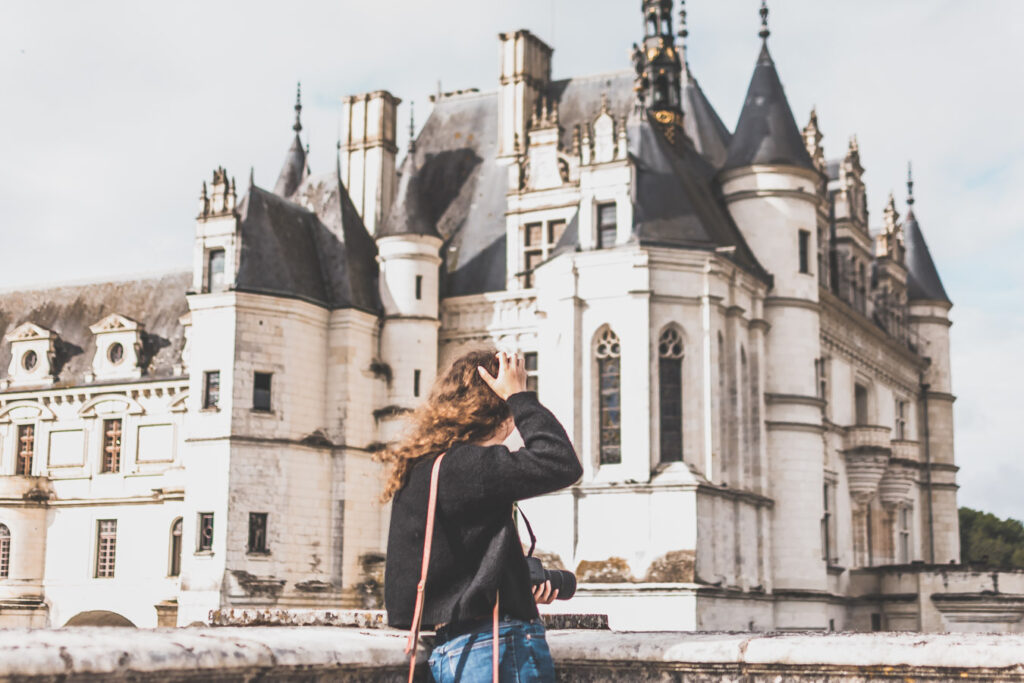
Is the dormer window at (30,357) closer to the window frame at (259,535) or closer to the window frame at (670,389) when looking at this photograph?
the window frame at (259,535)

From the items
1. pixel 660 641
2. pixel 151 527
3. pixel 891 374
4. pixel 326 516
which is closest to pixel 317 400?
pixel 326 516

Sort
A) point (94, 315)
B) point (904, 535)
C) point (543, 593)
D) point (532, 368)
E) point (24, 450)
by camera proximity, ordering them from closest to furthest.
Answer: point (543, 593), point (532, 368), point (24, 450), point (904, 535), point (94, 315)

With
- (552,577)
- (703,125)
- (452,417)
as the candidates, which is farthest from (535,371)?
→ (452,417)

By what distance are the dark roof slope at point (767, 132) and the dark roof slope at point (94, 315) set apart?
53.2ft

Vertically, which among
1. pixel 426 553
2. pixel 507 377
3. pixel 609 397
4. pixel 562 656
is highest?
pixel 609 397

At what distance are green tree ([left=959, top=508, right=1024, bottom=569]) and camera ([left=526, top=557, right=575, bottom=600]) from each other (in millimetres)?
79371

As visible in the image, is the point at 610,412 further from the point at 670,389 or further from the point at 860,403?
the point at 860,403

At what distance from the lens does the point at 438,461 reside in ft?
14.0

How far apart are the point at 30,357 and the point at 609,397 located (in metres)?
18.9

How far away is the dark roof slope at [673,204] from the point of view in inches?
1114

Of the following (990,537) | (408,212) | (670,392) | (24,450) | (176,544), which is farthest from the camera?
(990,537)

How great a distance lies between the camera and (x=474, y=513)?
4258 millimetres

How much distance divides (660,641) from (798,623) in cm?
2505

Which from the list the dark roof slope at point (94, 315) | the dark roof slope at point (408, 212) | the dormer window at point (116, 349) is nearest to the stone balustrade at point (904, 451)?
the dark roof slope at point (408, 212)
